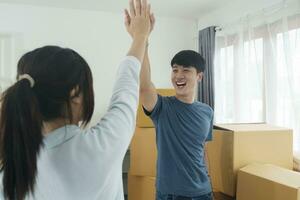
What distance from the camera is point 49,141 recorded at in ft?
2.27

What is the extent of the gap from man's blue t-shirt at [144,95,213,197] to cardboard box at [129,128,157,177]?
1.22 metres

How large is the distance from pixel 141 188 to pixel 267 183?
144 cm

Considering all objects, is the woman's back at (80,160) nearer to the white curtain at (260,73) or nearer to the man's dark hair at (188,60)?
the man's dark hair at (188,60)

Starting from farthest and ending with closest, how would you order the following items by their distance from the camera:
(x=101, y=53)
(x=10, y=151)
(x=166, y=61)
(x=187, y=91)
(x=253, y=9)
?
(x=166, y=61)
(x=101, y=53)
(x=253, y=9)
(x=187, y=91)
(x=10, y=151)

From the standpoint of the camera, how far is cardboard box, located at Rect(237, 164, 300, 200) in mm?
1624

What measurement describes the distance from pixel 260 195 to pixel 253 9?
72.1 inches

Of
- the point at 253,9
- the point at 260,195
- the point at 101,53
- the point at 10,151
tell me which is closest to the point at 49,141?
the point at 10,151

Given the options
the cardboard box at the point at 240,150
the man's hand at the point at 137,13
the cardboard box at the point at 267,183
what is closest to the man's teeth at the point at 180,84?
the cardboard box at the point at 240,150

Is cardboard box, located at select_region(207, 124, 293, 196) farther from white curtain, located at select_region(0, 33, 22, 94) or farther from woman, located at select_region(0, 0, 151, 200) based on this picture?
white curtain, located at select_region(0, 33, 22, 94)

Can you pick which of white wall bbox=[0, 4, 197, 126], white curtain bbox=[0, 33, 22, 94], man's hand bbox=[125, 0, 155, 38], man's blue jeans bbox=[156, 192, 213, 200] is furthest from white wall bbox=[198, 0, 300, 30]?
white curtain bbox=[0, 33, 22, 94]

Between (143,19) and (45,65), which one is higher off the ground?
(143,19)

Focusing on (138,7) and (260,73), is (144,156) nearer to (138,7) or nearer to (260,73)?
(260,73)

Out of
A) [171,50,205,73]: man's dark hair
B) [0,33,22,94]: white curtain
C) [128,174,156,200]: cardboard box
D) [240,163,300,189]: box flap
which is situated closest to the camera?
[240,163,300,189]: box flap

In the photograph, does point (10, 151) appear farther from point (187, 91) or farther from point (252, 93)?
point (252, 93)
